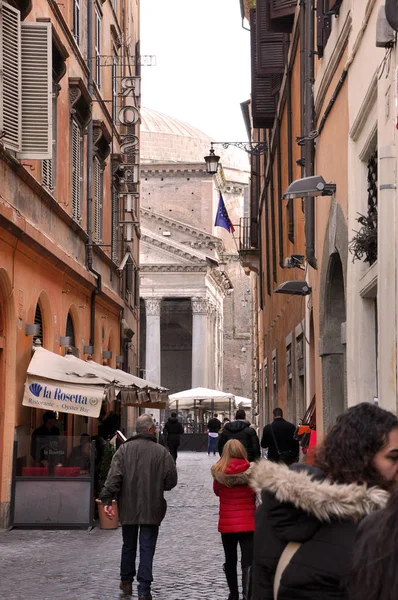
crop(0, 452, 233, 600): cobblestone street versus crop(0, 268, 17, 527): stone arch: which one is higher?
crop(0, 268, 17, 527): stone arch

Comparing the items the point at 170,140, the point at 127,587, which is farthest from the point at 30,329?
the point at 170,140

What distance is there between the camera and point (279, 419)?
15.3 meters

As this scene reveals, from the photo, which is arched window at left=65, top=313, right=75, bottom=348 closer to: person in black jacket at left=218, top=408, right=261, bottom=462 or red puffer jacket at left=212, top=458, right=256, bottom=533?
person in black jacket at left=218, top=408, right=261, bottom=462

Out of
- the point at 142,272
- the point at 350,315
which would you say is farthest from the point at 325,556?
the point at 142,272

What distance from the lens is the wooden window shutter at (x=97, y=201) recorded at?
21.8 m

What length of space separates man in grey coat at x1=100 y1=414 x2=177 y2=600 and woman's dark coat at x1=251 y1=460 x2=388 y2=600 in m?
5.67

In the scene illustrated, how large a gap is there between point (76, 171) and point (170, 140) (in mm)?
66710

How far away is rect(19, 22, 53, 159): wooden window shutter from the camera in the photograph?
1372cm

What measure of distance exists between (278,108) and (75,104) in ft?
12.2

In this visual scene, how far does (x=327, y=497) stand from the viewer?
126 inches

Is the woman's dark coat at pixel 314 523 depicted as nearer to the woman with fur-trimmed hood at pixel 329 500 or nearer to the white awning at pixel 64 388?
the woman with fur-trimmed hood at pixel 329 500

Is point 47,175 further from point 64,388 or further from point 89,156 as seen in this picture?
point 89,156

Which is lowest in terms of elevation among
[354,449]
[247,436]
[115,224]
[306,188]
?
[354,449]

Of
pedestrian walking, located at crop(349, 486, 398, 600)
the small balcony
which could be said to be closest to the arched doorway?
pedestrian walking, located at crop(349, 486, 398, 600)
